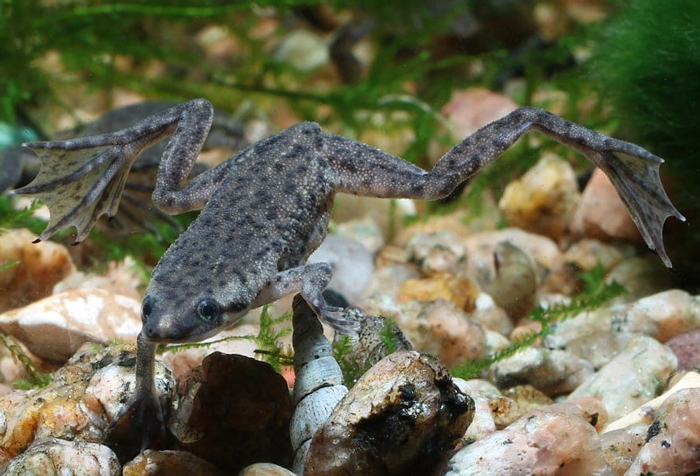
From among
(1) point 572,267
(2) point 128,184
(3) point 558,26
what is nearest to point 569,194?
(1) point 572,267

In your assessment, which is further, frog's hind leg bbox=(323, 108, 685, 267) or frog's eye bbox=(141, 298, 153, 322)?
frog's hind leg bbox=(323, 108, 685, 267)

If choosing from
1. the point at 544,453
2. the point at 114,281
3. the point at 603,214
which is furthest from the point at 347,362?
the point at 603,214

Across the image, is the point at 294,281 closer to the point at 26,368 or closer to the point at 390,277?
the point at 26,368

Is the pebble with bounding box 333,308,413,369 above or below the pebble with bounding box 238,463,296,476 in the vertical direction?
below

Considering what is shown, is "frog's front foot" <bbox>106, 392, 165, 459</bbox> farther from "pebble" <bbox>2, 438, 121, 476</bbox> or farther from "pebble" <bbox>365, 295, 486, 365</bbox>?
"pebble" <bbox>365, 295, 486, 365</bbox>

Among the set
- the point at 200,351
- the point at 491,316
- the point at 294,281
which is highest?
the point at 294,281

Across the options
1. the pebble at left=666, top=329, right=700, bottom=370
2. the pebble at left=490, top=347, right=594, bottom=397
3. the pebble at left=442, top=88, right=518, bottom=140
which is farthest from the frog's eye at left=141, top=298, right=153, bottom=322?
the pebble at left=442, top=88, right=518, bottom=140

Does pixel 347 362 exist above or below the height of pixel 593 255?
above

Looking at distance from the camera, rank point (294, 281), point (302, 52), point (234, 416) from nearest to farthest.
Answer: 1. point (234, 416)
2. point (294, 281)
3. point (302, 52)
